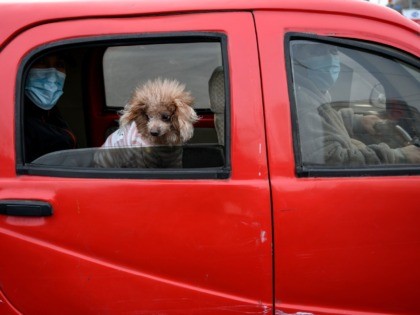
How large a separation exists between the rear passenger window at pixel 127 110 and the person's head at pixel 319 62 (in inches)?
11.6

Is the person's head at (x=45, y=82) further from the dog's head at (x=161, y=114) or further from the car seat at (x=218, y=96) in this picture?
the car seat at (x=218, y=96)

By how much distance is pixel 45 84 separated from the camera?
2.04m

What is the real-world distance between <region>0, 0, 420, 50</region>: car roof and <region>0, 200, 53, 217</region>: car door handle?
1.89 ft

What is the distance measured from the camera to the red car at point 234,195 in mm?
1606

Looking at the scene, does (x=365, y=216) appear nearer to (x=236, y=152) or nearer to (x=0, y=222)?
(x=236, y=152)

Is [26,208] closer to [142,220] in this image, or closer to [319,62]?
[142,220]

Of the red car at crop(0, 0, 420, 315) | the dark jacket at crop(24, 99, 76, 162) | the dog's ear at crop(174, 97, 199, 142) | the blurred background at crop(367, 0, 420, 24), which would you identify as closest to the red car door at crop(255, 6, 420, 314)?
the red car at crop(0, 0, 420, 315)

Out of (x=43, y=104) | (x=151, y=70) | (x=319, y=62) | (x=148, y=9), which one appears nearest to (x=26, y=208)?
(x=43, y=104)

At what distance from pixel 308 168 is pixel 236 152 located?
0.87 ft

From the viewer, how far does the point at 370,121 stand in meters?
1.84

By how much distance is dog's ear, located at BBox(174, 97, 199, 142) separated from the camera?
7.20 feet

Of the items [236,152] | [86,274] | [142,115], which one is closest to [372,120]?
[236,152]

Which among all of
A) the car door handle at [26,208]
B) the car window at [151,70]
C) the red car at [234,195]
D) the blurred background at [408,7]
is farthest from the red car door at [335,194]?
the blurred background at [408,7]

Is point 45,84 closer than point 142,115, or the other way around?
point 45,84
